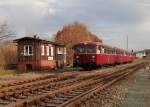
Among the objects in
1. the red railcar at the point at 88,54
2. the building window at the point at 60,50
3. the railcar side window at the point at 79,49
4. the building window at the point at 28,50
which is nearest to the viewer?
the red railcar at the point at 88,54

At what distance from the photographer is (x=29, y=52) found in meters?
43.2

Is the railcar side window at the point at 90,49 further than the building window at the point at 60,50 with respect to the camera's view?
No

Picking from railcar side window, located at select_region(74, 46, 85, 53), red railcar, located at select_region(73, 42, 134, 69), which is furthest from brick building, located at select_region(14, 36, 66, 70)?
red railcar, located at select_region(73, 42, 134, 69)

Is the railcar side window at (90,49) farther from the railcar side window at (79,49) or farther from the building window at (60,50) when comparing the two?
the building window at (60,50)

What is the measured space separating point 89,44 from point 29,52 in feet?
26.1

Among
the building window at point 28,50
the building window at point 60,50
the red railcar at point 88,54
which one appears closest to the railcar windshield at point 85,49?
the red railcar at point 88,54

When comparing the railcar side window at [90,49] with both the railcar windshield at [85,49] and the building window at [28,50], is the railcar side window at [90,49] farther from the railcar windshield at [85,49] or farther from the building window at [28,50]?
the building window at [28,50]

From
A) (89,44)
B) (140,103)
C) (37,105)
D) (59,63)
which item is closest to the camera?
(37,105)

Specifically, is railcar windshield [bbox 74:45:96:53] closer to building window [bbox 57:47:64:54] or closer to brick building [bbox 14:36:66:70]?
brick building [bbox 14:36:66:70]

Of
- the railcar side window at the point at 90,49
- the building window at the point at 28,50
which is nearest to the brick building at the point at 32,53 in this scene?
the building window at the point at 28,50

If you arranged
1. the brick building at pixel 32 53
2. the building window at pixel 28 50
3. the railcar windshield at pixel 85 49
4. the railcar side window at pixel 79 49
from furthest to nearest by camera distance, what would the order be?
the building window at pixel 28 50, the brick building at pixel 32 53, the railcar side window at pixel 79 49, the railcar windshield at pixel 85 49

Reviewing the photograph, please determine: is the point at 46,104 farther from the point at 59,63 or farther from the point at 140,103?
the point at 59,63

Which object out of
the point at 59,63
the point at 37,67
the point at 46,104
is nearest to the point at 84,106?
the point at 46,104

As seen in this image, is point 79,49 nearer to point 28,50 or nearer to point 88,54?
point 88,54
